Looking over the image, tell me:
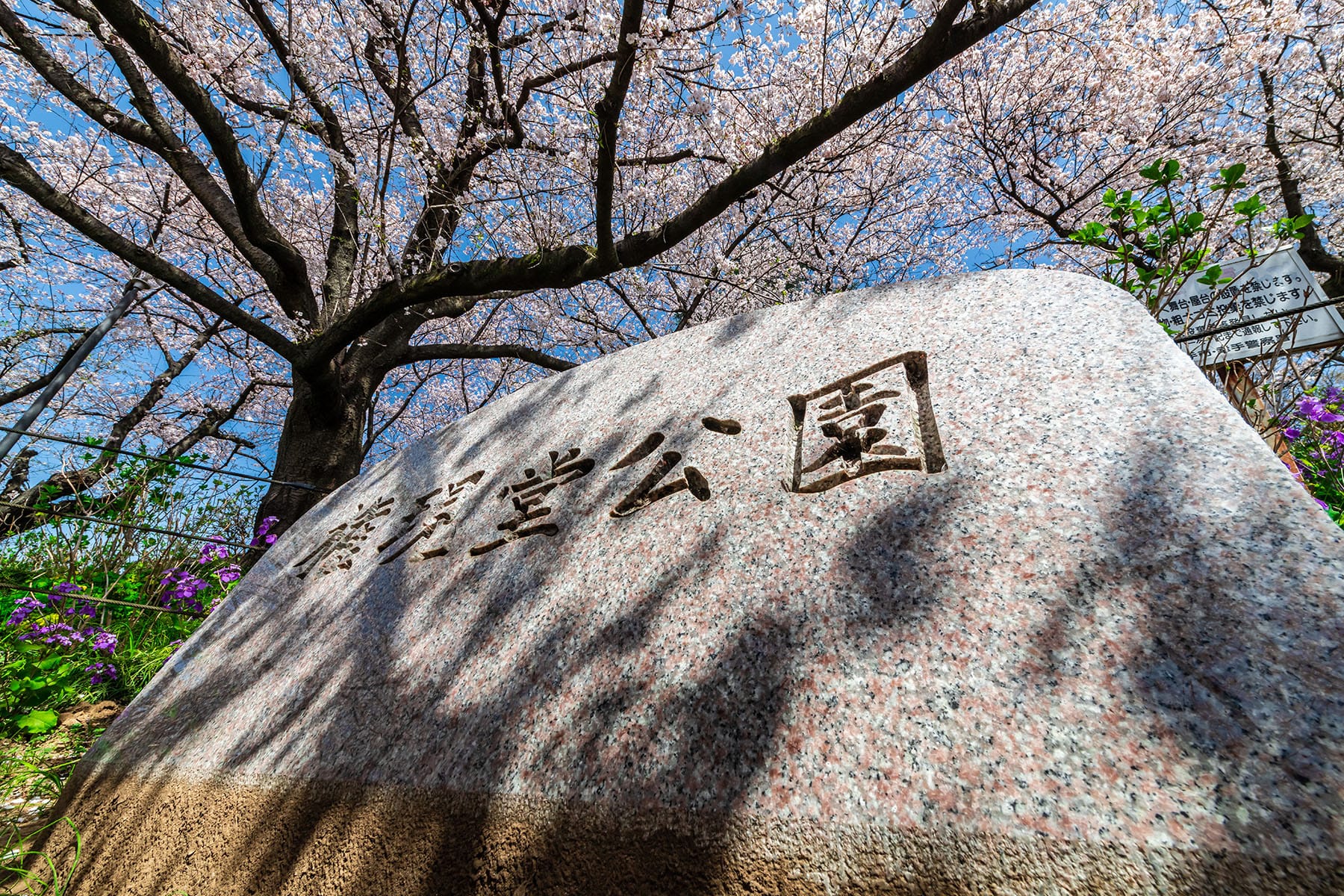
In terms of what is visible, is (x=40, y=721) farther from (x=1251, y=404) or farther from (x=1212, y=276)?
(x=1251, y=404)

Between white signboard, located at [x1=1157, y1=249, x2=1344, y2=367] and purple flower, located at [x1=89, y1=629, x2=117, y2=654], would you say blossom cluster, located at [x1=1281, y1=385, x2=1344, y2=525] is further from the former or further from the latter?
purple flower, located at [x1=89, y1=629, x2=117, y2=654]

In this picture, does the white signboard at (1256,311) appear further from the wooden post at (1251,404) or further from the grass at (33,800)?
the grass at (33,800)

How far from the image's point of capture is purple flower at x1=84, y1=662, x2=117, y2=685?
12.9 ft

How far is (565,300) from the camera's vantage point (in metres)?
Result: 9.39

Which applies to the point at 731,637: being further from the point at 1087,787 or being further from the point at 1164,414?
the point at 1164,414

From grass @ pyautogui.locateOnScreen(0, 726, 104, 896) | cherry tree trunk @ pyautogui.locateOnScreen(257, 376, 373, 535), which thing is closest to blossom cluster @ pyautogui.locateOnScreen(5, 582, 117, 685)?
grass @ pyautogui.locateOnScreen(0, 726, 104, 896)

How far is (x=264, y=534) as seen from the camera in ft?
17.0

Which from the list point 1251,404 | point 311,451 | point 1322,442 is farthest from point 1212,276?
point 311,451

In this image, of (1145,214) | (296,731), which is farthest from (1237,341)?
(296,731)

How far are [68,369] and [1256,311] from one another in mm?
7898

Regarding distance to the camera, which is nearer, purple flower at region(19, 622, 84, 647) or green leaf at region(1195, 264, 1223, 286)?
green leaf at region(1195, 264, 1223, 286)

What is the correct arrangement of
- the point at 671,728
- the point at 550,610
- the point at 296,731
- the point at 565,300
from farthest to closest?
the point at 565,300
the point at 296,731
the point at 550,610
the point at 671,728

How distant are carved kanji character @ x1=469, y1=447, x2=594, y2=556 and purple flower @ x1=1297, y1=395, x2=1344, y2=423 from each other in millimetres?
4212

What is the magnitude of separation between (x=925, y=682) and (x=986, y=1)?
10.7 feet
